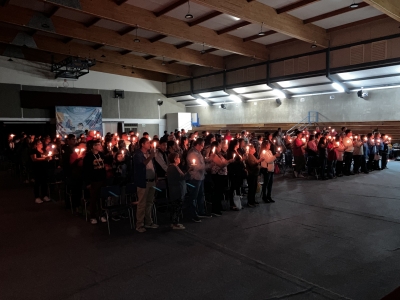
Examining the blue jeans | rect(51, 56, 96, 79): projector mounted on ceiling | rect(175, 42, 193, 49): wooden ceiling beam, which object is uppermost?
rect(175, 42, 193, 49): wooden ceiling beam

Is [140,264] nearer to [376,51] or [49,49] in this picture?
[376,51]

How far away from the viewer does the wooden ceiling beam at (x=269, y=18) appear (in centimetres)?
938

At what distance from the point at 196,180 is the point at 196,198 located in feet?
1.40

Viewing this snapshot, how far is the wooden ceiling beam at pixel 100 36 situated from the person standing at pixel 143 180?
9.71 metres

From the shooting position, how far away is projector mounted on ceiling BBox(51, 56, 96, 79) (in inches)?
656

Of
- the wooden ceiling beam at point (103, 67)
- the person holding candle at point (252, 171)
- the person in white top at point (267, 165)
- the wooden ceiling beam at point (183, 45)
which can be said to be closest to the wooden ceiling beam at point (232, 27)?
the wooden ceiling beam at point (183, 45)

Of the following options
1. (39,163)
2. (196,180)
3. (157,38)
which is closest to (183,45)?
(157,38)

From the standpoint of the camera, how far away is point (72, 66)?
16812mm

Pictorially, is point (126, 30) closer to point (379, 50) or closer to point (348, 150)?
point (348, 150)

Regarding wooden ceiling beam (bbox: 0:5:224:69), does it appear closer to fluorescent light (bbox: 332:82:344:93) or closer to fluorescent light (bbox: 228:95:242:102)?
fluorescent light (bbox: 228:95:242:102)

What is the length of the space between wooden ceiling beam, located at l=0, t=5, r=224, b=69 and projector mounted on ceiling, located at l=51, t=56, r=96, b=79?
7.23ft

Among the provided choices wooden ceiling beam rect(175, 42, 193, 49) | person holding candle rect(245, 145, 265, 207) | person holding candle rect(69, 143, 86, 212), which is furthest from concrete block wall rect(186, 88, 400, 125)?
person holding candle rect(69, 143, 86, 212)

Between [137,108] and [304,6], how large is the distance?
592 inches

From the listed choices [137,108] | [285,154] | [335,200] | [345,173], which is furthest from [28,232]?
[137,108]
